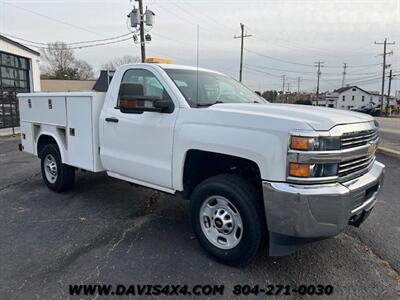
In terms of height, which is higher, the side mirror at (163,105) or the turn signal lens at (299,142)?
the side mirror at (163,105)

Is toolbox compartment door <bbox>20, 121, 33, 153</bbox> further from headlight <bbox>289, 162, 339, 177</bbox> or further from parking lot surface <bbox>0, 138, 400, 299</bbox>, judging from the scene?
headlight <bbox>289, 162, 339, 177</bbox>

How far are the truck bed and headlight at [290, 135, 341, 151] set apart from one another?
2.85m

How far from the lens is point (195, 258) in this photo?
3.49 meters

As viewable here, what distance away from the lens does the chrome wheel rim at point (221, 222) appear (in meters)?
3.25

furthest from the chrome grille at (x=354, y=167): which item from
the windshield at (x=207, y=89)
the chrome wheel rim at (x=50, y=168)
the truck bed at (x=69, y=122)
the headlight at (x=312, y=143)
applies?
the chrome wheel rim at (x=50, y=168)

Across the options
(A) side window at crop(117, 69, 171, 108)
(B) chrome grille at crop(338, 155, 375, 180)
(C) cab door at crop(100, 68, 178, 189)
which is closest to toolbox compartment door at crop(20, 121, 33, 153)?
(C) cab door at crop(100, 68, 178, 189)

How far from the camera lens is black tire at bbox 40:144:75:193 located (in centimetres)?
540

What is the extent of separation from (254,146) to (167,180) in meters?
1.24

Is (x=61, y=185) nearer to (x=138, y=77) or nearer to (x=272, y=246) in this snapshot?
(x=138, y=77)

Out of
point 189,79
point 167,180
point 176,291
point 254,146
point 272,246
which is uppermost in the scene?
point 189,79

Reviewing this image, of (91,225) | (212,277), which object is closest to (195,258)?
(212,277)

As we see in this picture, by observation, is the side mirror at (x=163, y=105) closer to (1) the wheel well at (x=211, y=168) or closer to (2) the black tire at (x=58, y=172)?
(1) the wheel well at (x=211, y=168)

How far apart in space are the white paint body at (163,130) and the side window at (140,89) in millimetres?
81

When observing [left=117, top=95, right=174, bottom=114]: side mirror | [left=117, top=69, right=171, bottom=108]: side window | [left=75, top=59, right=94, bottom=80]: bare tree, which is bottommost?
[left=117, top=95, right=174, bottom=114]: side mirror
